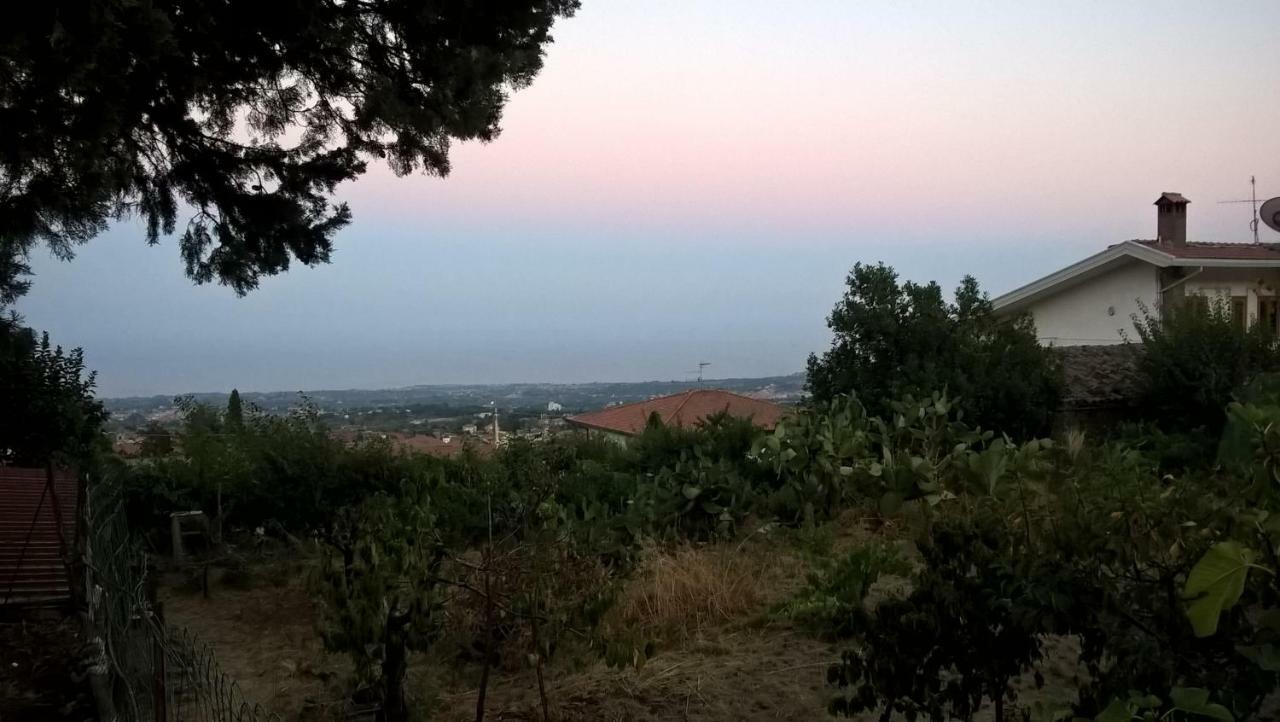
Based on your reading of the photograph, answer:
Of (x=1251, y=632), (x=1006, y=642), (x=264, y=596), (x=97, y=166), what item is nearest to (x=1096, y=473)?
(x=1006, y=642)

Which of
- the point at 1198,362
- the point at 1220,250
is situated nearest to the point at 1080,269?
the point at 1220,250

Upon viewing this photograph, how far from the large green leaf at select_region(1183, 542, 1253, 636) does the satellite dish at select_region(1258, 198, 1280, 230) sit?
834 inches

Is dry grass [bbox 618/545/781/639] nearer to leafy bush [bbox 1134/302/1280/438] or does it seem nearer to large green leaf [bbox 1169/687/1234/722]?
large green leaf [bbox 1169/687/1234/722]

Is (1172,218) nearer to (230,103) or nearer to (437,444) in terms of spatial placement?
(437,444)

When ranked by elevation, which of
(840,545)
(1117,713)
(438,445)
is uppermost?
(1117,713)

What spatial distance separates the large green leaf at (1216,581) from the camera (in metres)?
1.59

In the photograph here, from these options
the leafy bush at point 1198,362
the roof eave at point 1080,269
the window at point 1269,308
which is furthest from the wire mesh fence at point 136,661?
the window at point 1269,308

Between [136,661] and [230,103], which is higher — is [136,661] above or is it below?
below

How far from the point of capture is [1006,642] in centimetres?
276

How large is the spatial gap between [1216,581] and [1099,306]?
69.2ft

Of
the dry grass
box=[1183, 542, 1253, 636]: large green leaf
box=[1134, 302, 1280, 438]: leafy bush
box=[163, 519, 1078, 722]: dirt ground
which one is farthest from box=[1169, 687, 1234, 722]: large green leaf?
box=[1134, 302, 1280, 438]: leafy bush

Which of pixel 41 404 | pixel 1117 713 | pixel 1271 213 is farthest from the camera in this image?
pixel 1271 213

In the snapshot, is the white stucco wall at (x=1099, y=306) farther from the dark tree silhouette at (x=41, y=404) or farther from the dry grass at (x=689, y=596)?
the dark tree silhouette at (x=41, y=404)

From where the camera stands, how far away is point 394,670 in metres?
3.40
